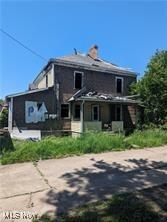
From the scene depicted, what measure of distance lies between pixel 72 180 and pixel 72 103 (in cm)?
1452

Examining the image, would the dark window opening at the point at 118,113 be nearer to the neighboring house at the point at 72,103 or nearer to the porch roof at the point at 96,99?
the neighboring house at the point at 72,103

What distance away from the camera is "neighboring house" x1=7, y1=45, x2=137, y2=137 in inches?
754

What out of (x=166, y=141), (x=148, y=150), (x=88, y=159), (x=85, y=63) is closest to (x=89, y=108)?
(x=85, y=63)

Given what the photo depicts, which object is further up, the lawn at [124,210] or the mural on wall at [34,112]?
the mural on wall at [34,112]

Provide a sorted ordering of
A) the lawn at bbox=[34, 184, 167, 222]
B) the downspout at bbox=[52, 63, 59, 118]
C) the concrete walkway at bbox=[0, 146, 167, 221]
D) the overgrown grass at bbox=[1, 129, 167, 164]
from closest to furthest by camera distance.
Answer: the lawn at bbox=[34, 184, 167, 222], the concrete walkway at bbox=[0, 146, 167, 221], the overgrown grass at bbox=[1, 129, 167, 164], the downspout at bbox=[52, 63, 59, 118]

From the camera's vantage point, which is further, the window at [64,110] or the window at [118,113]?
the window at [118,113]

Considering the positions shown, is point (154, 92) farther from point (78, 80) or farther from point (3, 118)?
point (3, 118)

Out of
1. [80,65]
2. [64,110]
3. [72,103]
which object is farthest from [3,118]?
[80,65]

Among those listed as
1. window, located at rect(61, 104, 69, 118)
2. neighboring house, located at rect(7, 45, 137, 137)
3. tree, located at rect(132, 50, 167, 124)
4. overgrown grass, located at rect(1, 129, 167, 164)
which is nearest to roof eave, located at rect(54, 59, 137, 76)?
neighboring house, located at rect(7, 45, 137, 137)

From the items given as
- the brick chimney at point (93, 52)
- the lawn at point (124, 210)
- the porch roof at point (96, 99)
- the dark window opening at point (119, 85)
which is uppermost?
the brick chimney at point (93, 52)

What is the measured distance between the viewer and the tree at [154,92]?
2069 centimetres

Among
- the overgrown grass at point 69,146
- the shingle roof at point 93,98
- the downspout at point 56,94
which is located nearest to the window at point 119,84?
the shingle roof at point 93,98

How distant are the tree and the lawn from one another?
16.5 m

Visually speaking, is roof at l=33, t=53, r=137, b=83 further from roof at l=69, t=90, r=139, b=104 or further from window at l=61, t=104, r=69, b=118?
window at l=61, t=104, r=69, b=118
